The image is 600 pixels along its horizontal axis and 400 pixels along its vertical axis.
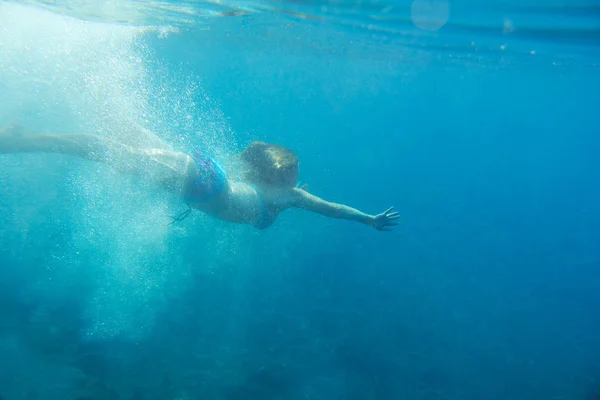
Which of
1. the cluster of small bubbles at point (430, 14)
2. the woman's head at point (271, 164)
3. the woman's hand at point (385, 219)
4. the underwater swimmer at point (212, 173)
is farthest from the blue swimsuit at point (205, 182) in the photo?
the cluster of small bubbles at point (430, 14)

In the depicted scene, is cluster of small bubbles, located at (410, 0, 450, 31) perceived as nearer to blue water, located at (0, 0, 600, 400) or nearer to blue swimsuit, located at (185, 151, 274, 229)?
blue water, located at (0, 0, 600, 400)

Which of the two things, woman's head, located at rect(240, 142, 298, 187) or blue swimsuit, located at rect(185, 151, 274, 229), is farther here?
woman's head, located at rect(240, 142, 298, 187)

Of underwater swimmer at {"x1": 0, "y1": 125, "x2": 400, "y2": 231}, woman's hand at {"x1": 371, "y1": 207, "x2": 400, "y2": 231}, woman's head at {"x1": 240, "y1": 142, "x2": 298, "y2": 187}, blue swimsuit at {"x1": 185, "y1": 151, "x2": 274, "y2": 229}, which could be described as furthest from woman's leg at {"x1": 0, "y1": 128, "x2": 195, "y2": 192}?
woman's hand at {"x1": 371, "y1": 207, "x2": 400, "y2": 231}

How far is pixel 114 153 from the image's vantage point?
211 inches

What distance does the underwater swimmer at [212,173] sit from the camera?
491 cm

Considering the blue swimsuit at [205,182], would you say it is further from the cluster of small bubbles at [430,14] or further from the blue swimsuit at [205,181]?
the cluster of small bubbles at [430,14]

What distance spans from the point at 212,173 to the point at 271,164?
3.16 feet

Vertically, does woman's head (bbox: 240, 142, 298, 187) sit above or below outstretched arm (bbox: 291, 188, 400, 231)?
above

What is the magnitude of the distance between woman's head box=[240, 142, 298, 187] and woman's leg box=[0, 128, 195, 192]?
109cm

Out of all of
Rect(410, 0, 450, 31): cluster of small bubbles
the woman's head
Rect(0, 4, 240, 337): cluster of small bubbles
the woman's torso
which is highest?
Rect(410, 0, 450, 31): cluster of small bubbles

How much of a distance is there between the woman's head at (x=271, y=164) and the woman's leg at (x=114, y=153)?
1.09 meters

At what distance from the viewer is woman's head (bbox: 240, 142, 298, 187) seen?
5.61 meters

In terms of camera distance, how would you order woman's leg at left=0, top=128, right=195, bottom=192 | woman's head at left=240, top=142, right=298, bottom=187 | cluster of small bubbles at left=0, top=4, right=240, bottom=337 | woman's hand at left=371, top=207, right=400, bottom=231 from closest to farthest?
woman's leg at left=0, top=128, right=195, bottom=192 < woman's head at left=240, top=142, right=298, bottom=187 < woman's hand at left=371, top=207, right=400, bottom=231 < cluster of small bubbles at left=0, top=4, right=240, bottom=337

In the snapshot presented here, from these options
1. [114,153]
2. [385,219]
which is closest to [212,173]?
[114,153]
